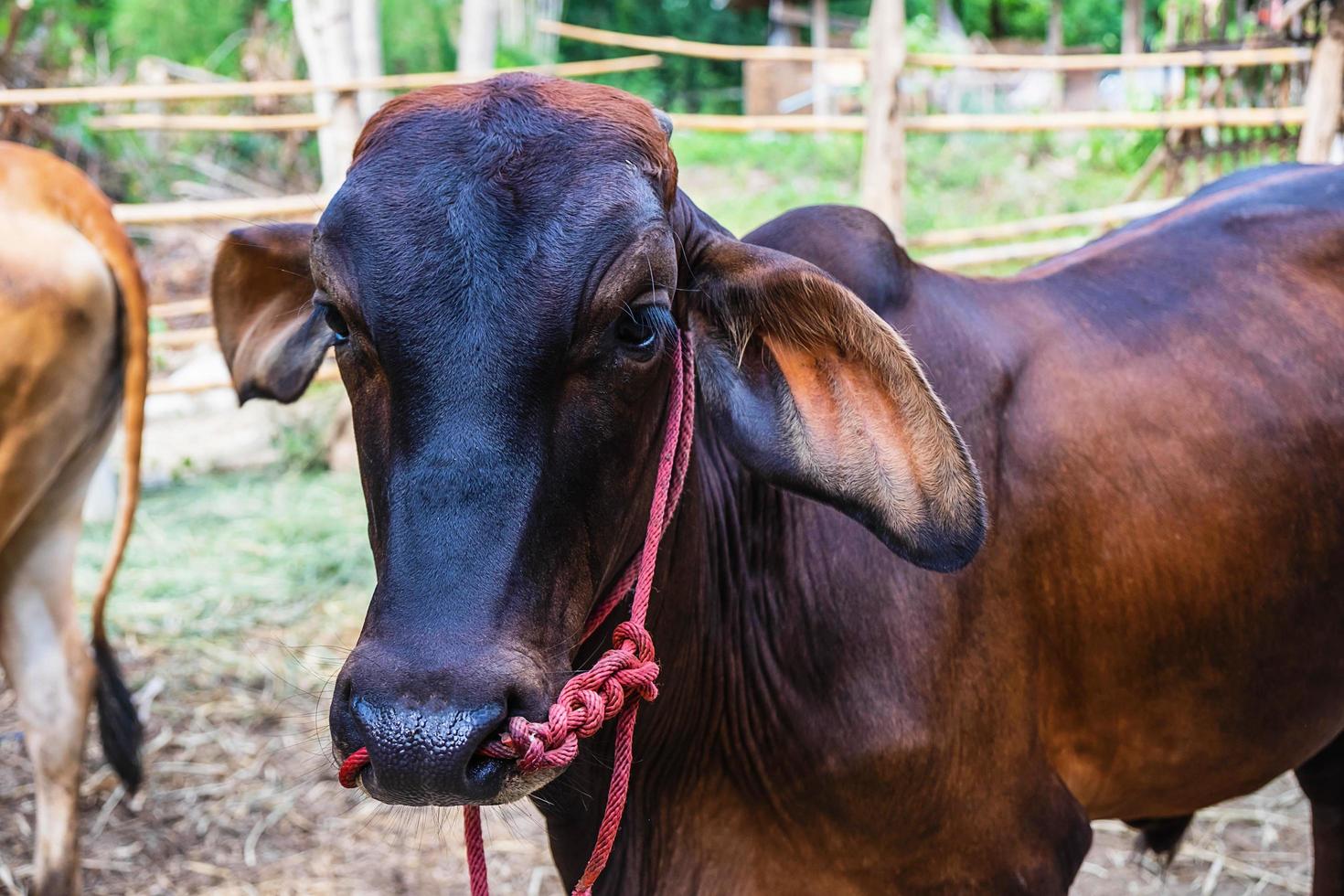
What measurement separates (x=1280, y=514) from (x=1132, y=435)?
1.04 ft

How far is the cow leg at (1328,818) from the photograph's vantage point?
9.57ft

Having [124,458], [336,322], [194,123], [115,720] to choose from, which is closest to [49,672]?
[115,720]

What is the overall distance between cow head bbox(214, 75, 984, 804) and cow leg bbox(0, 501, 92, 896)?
7.59 feet

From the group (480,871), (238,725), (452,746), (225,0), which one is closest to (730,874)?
(480,871)

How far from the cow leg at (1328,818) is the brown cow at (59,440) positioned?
10.3 ft

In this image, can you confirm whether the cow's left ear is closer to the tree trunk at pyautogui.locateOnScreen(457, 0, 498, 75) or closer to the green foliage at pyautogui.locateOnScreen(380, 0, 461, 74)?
the tree trunk at pyautogui.locateOnScreen(457, 0, 498, 75)

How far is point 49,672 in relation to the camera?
350cm

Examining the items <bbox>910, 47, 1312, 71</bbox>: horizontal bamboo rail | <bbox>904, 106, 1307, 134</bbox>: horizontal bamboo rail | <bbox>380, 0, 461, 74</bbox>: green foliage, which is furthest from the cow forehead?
<bbox>380, 0, 461, 74</bbox>: green foliage

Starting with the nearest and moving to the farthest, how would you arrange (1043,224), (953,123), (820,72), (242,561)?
1. (242,561)
2. (953,123)
3. (1043,224)
4. (820,72)

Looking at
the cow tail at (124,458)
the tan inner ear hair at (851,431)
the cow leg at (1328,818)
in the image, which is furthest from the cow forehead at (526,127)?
the cow leg at (1328,818)

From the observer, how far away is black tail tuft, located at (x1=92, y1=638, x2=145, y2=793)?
363 centimetres

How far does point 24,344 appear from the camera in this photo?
3240 mm

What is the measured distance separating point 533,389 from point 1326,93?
6.39 meters

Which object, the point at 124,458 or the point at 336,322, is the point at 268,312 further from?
the point at 124,458
